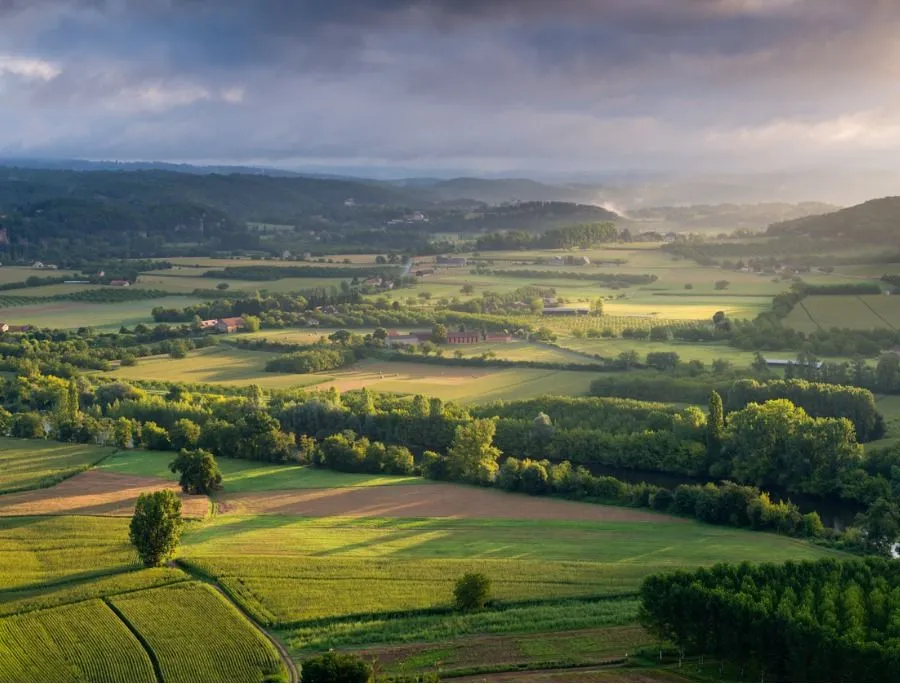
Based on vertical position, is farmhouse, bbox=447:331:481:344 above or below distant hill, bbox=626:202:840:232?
below

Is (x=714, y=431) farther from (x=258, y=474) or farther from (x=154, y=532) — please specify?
(x=154, y=532)

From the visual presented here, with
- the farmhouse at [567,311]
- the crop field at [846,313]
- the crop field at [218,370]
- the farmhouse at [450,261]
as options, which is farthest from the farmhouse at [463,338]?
the farmhouse at [450,261]

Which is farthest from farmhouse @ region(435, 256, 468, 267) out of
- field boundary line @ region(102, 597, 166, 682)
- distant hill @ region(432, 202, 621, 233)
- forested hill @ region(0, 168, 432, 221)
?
field boundary line @ region(102, 597, 166, 682)

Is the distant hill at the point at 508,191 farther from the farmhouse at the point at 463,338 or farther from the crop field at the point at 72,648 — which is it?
the crop field at the point at 72,648

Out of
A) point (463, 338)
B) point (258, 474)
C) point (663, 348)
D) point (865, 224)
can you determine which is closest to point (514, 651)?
point (258, 474)

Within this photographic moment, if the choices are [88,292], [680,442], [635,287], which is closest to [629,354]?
[680,442]

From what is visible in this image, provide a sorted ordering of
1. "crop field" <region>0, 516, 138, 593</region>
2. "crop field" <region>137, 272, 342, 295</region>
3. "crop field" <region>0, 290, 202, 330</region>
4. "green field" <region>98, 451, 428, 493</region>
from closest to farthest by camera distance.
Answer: "crop field" <region>0, 516, 138, 593</region>, "green field" <region>98, 451, 428, 493</region>, "crop field" <region>0, 290, 202, 330</region>, "crop field" <region>137, 272, 342, 295</region>

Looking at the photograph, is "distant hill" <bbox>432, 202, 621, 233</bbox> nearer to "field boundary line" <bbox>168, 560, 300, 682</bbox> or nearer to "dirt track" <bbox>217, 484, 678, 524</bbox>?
"dirt track" <bbox>217, 484, 678, 524</bbox>
